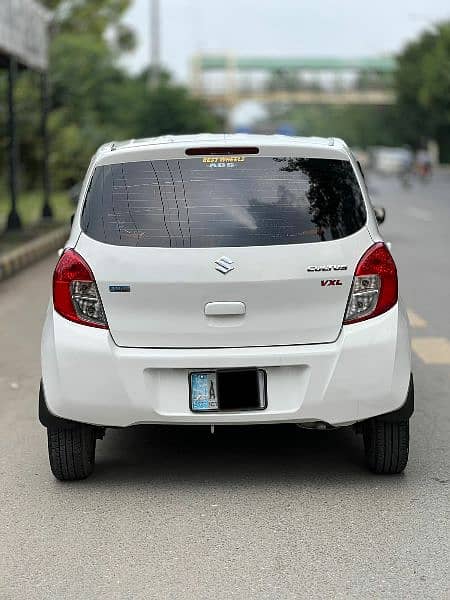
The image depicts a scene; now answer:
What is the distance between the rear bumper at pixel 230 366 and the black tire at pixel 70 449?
0.67ft

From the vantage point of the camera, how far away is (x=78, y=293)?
222 inches

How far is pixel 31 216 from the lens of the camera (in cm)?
2517

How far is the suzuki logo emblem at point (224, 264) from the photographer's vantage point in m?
5.51

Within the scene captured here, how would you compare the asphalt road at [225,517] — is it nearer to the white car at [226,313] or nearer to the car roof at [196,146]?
the white car at [226,313]

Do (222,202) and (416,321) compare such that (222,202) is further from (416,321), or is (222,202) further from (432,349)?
(416,321)

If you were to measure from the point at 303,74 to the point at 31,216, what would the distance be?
298 ft

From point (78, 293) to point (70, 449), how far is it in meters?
0.74

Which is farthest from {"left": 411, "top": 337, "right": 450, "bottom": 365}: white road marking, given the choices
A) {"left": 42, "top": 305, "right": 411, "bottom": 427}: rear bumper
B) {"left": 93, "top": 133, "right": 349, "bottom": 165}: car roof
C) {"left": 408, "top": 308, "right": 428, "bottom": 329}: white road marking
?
{"left": 42, "top": 305, "right": 411, "bottom": 427}: rear bumper

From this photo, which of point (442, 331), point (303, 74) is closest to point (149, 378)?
point (442, 331)

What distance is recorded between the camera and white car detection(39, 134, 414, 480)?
552 cm

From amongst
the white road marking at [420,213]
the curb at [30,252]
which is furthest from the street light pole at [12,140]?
the white road marking at [420,213]

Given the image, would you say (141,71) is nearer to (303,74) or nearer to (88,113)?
(303,74)

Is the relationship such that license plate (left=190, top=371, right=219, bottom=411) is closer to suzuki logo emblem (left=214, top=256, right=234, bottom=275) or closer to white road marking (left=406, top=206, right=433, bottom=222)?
suzuki logo emblem (left=214, top=256, right=234, bottom=275)

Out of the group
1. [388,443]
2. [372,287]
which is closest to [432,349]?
[388,443]
